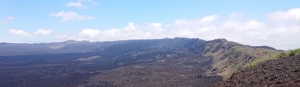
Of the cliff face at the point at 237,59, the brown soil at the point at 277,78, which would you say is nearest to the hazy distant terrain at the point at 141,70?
the cliff face at the point at 237,59

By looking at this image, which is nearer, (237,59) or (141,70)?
(237,59)

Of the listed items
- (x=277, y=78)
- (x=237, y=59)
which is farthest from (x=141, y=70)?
(x=277, y=78)

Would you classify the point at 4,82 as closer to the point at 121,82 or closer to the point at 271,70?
the point at 121,82

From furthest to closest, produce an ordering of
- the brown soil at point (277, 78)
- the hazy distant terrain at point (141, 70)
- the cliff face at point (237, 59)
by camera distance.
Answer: the hazy distant terrain at point (141, 70) < the cliff face at point (237, 59) < the brown soil at point (277, 78)

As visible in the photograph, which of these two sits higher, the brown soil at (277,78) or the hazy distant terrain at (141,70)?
the brown soil at (277,78)

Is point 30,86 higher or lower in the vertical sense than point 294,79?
lower

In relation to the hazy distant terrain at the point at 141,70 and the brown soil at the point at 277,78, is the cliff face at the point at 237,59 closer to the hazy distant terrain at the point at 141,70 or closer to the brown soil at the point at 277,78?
the hazy distant terrain at the point at 141,70

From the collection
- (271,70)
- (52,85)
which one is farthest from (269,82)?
(52,85)

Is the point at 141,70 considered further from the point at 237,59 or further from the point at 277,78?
the point at 277,78

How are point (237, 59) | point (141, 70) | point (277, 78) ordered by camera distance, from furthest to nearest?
point (141, 70)
point (237, 59)
point (277, 78)

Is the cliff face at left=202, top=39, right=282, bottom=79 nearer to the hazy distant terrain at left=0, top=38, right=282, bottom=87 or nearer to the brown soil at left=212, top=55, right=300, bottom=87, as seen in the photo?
the hazy distant terrain at left=0, top=38, right=282, bottom=87

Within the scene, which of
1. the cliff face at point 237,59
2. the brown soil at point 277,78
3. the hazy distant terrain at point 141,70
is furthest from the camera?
the hazy distant terrain at point 141,70
